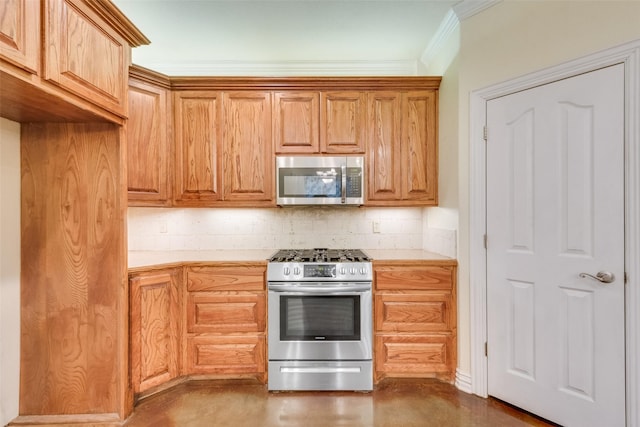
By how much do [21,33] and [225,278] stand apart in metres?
1.73

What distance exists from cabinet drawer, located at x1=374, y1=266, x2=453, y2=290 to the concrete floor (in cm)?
75

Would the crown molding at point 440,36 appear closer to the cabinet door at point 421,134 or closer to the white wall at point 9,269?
the cabinet door at point 421,134

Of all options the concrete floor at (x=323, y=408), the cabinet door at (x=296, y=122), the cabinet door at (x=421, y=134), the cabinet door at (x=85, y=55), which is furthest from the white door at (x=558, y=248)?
the cabinet door at (x=85, y=55)

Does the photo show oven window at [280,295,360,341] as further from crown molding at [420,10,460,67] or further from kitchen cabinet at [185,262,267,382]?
crown molding at [420,10,460,67]

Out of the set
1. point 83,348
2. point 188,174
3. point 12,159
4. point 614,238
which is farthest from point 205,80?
point 614,238

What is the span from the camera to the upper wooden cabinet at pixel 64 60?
1232 millimetres

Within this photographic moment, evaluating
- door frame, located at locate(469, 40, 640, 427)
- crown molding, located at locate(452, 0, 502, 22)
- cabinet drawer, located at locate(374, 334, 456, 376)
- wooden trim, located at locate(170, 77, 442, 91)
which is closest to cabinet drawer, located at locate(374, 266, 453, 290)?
door frame, located at locate(469, 40, 640, 427)

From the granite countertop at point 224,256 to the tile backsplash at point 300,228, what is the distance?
0.36 ft

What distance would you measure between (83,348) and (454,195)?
2.78 meters

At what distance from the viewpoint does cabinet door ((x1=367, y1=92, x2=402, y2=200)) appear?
2654 millimetres

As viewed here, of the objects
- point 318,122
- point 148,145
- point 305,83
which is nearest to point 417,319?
point 318,122

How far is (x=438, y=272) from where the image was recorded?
2328 millimetres

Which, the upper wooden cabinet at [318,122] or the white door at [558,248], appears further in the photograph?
the upper wooden cabinet at [318,122]

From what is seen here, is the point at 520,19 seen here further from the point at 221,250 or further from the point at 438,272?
the point at 221,250
